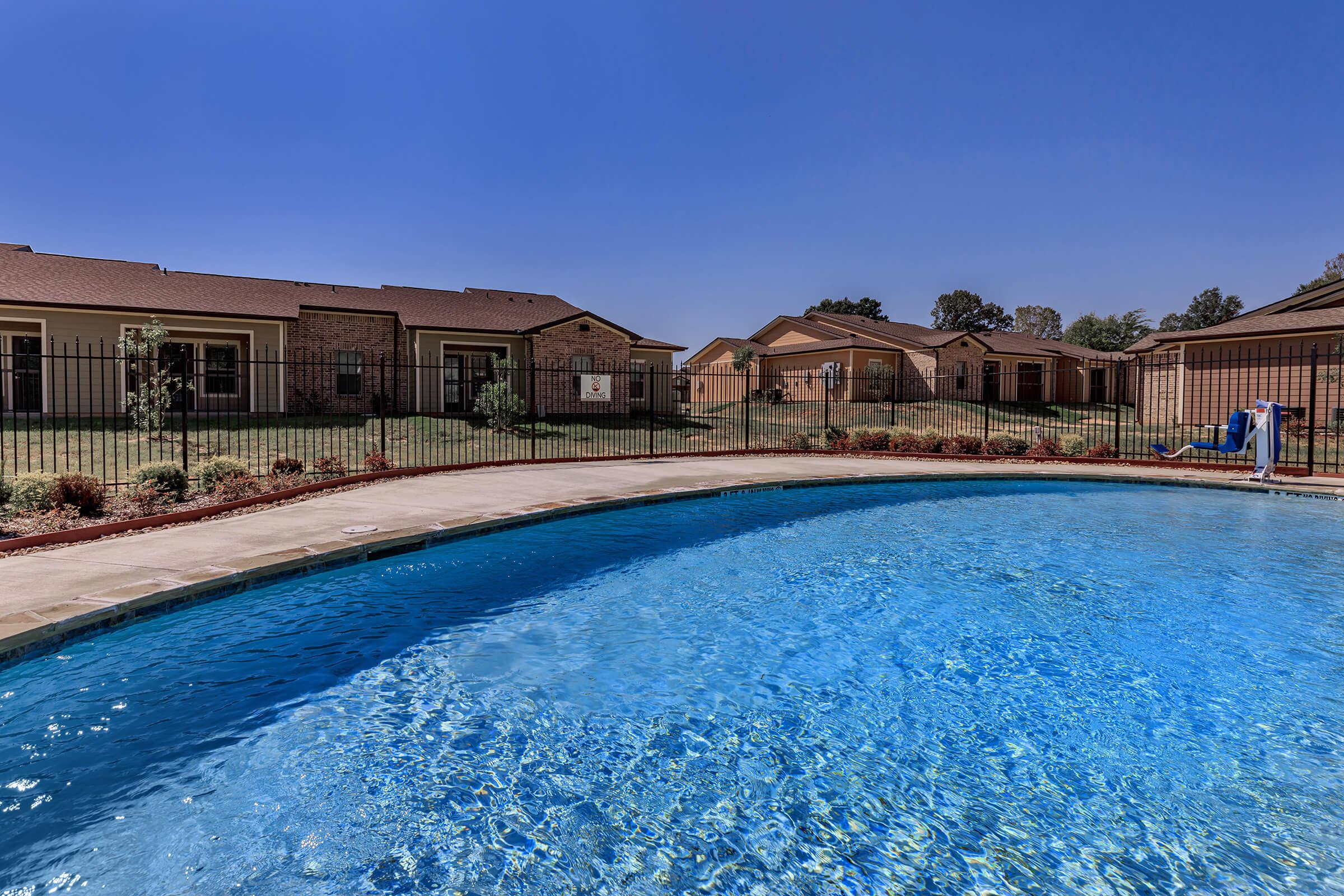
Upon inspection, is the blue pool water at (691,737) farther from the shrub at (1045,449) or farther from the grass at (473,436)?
the shrub at (1045,449)

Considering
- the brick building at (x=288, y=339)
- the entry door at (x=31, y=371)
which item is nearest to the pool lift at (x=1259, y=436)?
the brick building at (x=288, y=339)

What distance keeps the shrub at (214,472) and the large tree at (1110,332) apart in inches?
2580

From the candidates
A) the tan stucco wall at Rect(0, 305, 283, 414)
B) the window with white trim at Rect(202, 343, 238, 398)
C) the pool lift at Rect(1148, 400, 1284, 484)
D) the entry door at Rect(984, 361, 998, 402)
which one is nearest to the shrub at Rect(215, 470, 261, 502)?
the tan stucco wall at Rect(0, 305, 283, 414)

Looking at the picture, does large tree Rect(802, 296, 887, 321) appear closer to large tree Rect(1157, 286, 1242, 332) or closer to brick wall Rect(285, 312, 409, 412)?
large tree Rect(1157, 286, 1242, 332)

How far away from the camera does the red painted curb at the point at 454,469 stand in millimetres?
6672

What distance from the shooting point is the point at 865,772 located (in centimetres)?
330

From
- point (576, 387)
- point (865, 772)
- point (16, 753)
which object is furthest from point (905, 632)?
point (576, 387)

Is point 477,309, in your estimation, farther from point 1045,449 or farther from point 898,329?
point 898,329

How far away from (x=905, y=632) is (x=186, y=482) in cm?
923

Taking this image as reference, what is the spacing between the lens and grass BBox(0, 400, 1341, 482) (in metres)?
13.2

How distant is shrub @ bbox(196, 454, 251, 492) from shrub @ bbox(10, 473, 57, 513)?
1.67 meters

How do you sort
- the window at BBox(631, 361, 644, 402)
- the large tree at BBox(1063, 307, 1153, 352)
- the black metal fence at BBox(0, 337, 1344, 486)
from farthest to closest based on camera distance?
the large tree at BBox(1063, 307, 1153, 352), the window at BBox(631, 361, 644, 402), the black metal fence at BBox(0, 337, 1344, 486)

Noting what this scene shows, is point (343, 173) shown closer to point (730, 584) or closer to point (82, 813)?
point (730, 584)

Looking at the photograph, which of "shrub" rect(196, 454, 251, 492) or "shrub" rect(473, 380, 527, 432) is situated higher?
"shrub" rect(473, 380, 527, 432)
